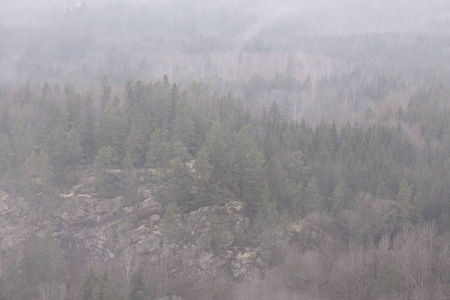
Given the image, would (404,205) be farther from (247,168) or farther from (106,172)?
(106,172)

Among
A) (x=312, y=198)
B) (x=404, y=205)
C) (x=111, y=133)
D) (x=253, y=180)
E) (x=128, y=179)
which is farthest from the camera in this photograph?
(x=111, y=133)

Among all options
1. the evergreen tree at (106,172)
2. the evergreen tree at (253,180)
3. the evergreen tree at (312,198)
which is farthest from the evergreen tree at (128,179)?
the evergreen tree at (312,198)

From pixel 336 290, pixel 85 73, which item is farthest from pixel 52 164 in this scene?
pixel 85 73

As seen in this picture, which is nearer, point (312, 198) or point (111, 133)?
point (312, 198)

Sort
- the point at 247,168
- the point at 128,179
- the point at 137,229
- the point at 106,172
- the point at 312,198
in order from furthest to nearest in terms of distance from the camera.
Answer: the point at 106,172, the point at 128,179, the point at 247,168, the point at 137,229, the point at 312,198

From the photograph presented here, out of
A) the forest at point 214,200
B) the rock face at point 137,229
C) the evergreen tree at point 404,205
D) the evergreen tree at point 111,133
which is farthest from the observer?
the evergreen tree at point 111,133

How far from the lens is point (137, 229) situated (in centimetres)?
5178

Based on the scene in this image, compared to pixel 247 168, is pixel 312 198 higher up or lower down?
lower down

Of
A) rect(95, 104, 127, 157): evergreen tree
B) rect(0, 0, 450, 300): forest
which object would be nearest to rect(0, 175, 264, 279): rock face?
rect(0, 0, 450, 300): forest

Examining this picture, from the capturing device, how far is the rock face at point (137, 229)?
47.8 m

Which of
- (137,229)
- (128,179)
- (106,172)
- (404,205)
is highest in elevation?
(404,205)

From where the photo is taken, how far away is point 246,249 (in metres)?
48.5

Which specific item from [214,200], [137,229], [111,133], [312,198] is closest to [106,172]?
[111,133]

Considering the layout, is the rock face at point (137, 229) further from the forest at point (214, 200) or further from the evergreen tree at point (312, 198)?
the evergreen tree at point (312, 198)
